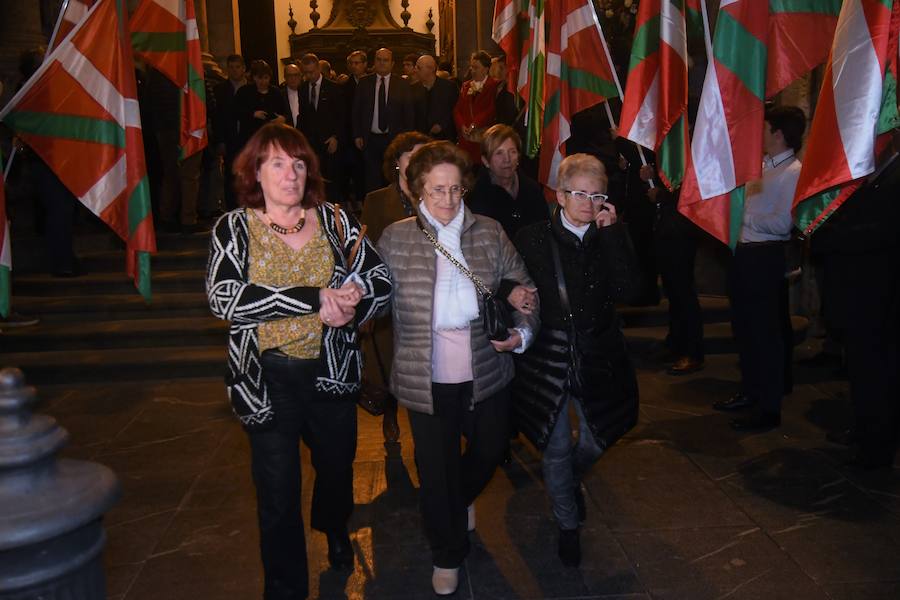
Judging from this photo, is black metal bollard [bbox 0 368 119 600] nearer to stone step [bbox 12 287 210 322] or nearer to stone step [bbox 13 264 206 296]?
stone step [bbox 12 287 210 322]

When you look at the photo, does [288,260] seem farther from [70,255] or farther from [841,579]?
[70,255]

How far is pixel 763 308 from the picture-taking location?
6121 mm

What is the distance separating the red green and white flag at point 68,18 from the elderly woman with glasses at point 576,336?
3.50 m

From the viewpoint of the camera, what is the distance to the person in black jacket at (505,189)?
18.2ft

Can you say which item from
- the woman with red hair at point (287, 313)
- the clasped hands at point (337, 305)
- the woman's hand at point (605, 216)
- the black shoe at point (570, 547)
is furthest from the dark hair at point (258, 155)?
the black shoe at point (570, 547)

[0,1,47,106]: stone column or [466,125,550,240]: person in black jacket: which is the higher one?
[0,1,47,106]: stone column

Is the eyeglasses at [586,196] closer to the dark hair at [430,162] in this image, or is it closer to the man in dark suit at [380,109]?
the dark hair at [430,162]

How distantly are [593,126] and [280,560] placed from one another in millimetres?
5778

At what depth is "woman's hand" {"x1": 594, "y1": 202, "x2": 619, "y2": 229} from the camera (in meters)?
4.02

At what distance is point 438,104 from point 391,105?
585 millimetres

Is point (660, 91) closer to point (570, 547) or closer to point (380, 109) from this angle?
point (570, 547)

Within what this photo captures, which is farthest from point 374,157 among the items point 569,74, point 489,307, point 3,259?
point 489,307

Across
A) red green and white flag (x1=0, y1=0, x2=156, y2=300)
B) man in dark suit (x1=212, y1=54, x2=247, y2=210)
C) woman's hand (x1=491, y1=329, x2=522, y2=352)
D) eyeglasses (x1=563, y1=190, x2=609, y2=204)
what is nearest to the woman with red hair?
woman's hand (x1=491, y1=329, x2=522, y2=352)

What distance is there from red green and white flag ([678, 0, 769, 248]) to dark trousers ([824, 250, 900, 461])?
2.84 feet
